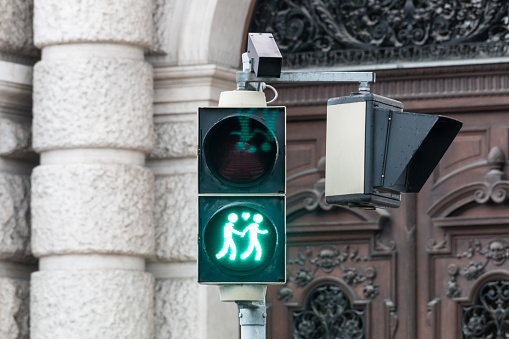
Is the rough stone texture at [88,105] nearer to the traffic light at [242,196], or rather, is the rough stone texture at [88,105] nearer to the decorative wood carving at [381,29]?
the decorative wood carving at [381,29]

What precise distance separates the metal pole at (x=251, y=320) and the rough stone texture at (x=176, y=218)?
280 cm

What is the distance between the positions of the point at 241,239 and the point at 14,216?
3.20m

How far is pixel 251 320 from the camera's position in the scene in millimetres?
4875

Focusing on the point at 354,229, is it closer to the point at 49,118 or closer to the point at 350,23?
the point at 350,23

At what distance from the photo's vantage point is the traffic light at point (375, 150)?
187 inches

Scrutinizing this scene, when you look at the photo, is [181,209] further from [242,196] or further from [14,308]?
[242,196]

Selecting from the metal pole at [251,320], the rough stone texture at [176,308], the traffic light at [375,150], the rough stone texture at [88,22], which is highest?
the rough stone texture at [88,22]

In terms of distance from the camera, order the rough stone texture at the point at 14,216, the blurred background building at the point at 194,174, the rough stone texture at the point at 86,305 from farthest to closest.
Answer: the rough stone texture at the point at 14,216, the blurred background building at the point at 194,174, the rough stone texture at the point at 86,305

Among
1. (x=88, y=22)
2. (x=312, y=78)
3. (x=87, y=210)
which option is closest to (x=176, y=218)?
(x=87, y=210)

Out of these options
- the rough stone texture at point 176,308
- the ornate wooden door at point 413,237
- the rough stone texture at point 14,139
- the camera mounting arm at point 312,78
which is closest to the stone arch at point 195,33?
the ornate wooden door at point 413,237

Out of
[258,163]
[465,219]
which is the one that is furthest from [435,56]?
[258,163]

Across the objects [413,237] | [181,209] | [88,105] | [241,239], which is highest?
[88,105]

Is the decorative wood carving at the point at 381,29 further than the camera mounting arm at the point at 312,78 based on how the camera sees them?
Yes

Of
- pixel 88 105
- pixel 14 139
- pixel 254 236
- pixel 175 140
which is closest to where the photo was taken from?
pixel 254 236
